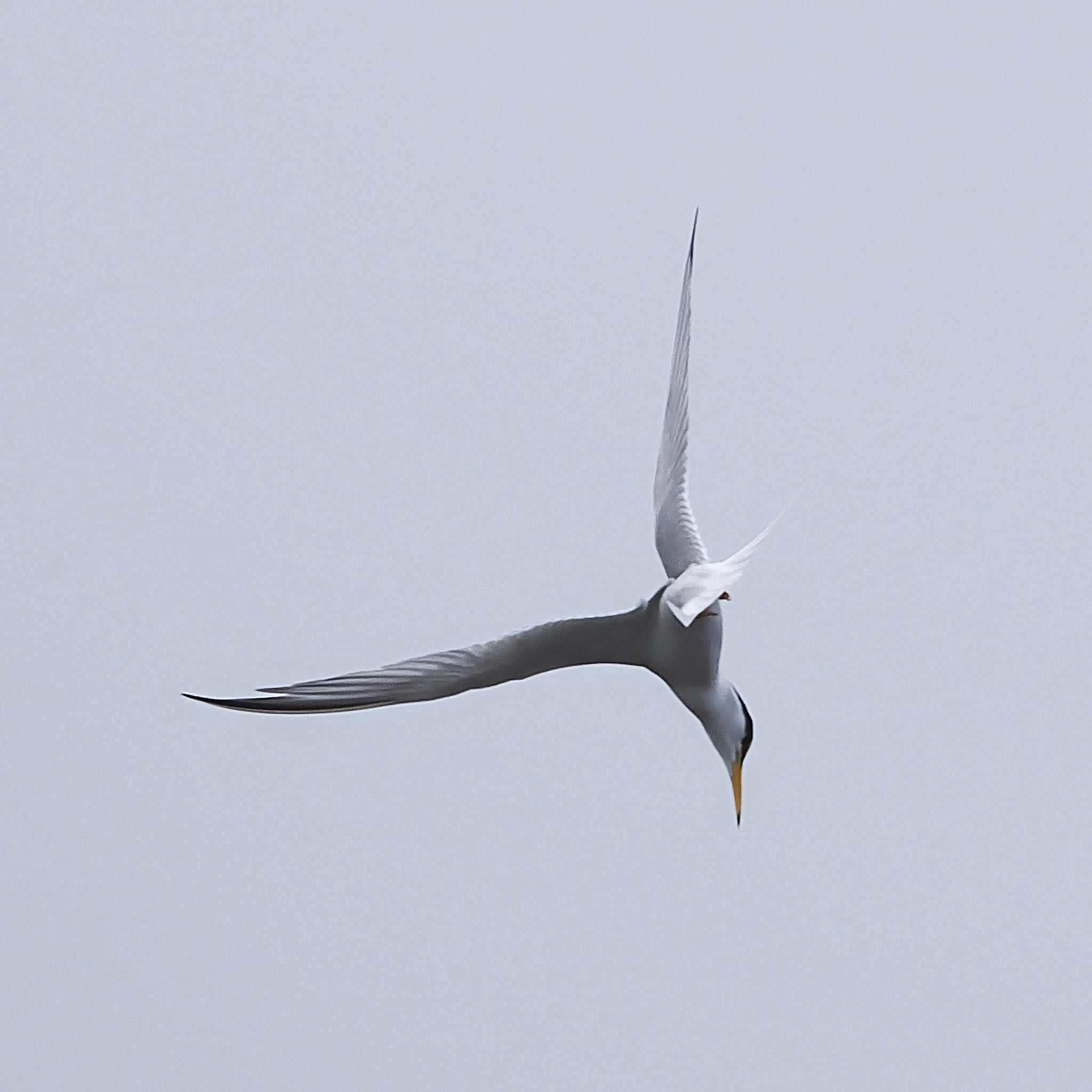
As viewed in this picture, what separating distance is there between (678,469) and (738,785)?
37 cm

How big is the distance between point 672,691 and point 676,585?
0.18 m

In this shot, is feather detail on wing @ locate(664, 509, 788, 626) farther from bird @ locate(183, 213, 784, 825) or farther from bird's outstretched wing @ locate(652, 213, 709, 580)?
bird's outstretched wing @ locate(652, 213, 709, 580)

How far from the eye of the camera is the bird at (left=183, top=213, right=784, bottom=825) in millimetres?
1166

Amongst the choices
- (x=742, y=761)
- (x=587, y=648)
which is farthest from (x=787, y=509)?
(x=742, y=761)

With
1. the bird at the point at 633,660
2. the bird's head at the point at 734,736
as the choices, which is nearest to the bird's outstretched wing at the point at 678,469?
the bird at the point at 633,660

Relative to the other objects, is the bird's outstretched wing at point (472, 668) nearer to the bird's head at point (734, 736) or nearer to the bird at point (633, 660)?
the bird at point (633, 660)

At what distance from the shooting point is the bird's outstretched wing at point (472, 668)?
117 centimetres

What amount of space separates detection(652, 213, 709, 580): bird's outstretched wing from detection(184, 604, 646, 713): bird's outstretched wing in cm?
23

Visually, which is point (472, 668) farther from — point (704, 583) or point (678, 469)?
point (678, 469)

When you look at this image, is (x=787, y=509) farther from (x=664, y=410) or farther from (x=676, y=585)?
(x=664, y=410)

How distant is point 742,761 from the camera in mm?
1421

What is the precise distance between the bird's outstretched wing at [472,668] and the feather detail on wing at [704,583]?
70 millimetres

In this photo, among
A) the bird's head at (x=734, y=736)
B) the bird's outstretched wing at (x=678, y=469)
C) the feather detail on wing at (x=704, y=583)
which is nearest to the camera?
the feather detail on wing at (x=704, y=583)

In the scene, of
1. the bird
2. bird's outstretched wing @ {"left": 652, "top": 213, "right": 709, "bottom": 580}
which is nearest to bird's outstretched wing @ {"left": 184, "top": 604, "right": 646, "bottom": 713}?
the bird
